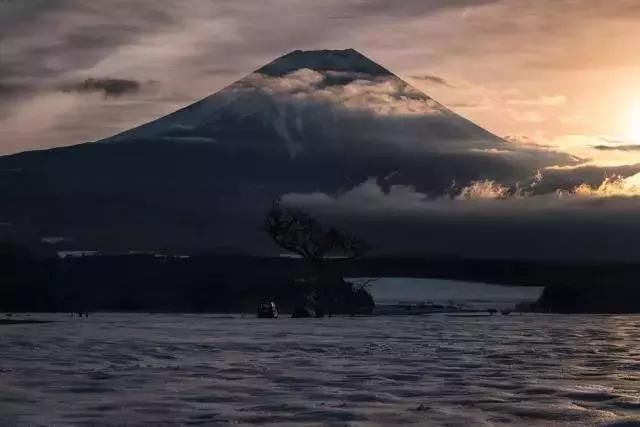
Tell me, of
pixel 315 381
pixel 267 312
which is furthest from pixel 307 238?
pixel 315 381

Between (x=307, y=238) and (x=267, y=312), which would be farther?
(x=307, y=238)

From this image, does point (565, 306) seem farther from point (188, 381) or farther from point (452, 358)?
point (188, 381)

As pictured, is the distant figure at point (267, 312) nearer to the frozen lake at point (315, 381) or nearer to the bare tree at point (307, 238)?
the bare tree at point (307, 238)

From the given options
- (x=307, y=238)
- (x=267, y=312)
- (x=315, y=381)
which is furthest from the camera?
(x=307, y=238)

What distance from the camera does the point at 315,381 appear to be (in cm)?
2920

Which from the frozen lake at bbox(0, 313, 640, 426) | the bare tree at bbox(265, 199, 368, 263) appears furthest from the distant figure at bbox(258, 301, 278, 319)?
the frozen lake at bbox(0, 313, 640, 426)

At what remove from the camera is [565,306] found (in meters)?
133

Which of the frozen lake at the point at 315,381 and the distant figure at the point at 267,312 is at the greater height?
the frozen lake at the point at 315,381

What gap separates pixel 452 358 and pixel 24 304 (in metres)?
88.5

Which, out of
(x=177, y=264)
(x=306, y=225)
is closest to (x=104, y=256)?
(x=177, y=264)

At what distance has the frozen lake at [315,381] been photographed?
2225 centimetres

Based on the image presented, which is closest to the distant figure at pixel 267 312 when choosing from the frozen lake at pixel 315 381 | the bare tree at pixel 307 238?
the bare tree at pixel 307 238

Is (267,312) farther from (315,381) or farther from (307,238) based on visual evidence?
(315,381)

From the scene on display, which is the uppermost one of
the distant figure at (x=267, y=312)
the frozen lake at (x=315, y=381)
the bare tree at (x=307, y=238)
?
the bare tree at (x=307, y=238)
